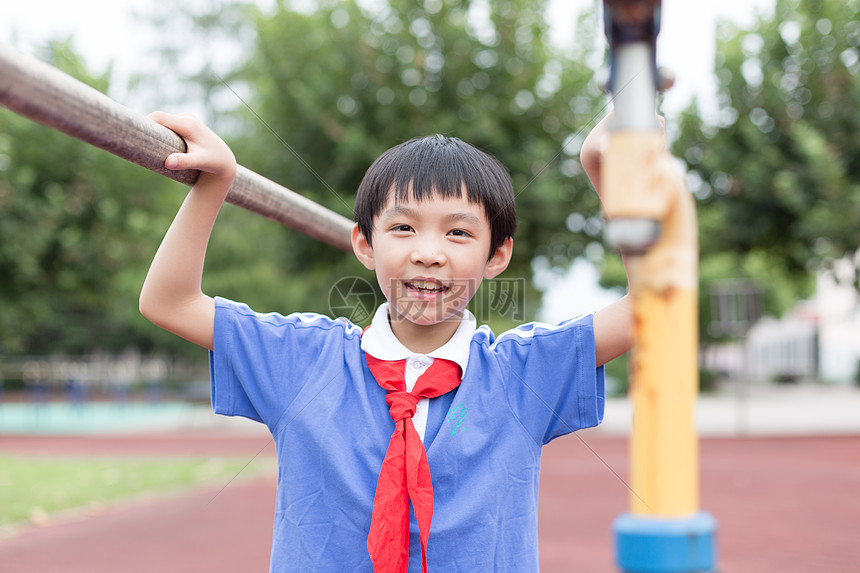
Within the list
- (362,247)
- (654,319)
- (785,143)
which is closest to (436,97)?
(785,143)

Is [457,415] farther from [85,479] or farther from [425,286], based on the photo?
[85,479]

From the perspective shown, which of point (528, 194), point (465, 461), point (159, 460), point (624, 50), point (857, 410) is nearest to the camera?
point (624, 50)

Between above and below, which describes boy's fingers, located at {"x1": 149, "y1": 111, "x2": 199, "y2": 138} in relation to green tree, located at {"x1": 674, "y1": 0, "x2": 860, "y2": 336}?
below

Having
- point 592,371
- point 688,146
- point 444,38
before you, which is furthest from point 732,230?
point 592,371

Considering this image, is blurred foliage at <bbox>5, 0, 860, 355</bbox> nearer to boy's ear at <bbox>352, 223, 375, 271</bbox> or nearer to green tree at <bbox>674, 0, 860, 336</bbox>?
green tree at <bbox>674, 0, 860, 336</bbox>

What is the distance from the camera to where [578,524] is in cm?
582

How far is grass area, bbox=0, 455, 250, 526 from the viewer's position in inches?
246

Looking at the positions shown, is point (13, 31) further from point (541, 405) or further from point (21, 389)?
point (21, 389)

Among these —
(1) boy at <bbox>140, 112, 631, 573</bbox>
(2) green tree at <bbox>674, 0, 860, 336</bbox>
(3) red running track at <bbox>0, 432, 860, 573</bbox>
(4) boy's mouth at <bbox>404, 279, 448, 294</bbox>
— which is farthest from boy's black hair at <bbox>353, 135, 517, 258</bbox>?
(2) green tree at <bbox>674, 0, 860, 336</bbox>

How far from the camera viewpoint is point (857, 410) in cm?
1493

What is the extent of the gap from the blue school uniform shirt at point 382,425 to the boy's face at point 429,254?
0.09 metres

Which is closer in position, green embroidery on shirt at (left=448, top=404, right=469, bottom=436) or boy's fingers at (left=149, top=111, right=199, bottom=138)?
boy's fingers at (left=149, top=111, right=199, bottom=138)

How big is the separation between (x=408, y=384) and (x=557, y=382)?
25cm

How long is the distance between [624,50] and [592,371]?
0.80 metres
